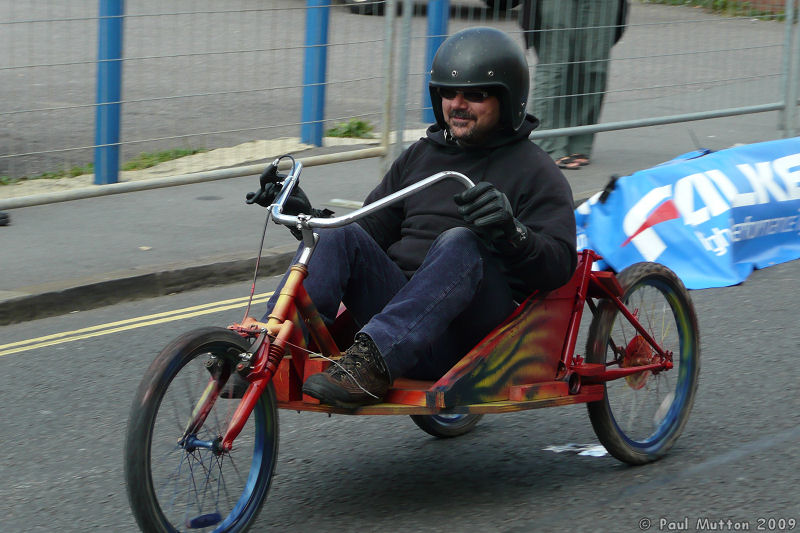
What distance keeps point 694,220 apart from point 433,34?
2.26m

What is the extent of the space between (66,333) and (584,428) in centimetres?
266

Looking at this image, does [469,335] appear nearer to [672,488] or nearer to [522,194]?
[522,194]

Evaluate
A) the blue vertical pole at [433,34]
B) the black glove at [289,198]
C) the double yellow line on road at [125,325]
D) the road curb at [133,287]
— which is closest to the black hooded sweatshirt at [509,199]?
the black glove at [289,198]

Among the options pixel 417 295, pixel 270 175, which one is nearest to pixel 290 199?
pixel 270 175

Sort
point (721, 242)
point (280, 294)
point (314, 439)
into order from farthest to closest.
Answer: point (721, 242)
point (314, 439)
point (280, 294)

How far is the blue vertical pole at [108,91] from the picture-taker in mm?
7699

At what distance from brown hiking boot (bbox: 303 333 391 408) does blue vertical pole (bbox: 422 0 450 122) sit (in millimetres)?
4317

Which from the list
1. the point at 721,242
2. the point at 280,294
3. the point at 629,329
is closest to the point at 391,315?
the point at 280,294

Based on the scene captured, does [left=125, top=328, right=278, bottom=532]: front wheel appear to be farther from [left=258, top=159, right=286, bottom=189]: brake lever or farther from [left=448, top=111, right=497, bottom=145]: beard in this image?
[left=448, top=111, right=497, bottom=145]: beard

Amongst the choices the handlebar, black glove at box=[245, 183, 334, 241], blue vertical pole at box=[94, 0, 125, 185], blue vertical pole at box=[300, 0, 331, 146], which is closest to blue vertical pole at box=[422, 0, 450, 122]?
blue vertical pole at box=[300, 0, 331, 146]

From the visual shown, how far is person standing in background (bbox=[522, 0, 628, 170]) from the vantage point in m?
8.59

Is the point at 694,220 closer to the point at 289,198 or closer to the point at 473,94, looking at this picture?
the point at 473,94

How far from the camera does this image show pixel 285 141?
27.6 ft

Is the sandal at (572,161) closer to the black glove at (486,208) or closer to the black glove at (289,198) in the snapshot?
the black glove at (289,198)
